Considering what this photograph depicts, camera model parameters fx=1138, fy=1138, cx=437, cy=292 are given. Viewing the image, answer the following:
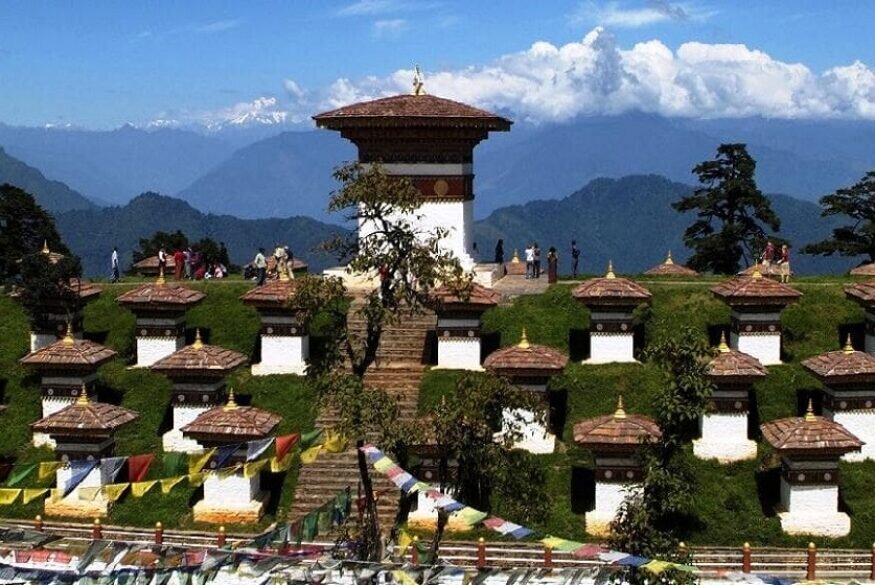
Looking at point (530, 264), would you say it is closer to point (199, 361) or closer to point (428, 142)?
point (428, 142)

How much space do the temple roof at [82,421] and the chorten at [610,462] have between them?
1026cm

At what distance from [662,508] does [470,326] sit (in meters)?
10.8

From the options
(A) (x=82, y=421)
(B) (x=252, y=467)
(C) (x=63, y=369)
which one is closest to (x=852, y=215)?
(C) (x=63, y=369)

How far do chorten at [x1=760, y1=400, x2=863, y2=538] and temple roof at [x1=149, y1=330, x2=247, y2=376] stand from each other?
40.5 feet

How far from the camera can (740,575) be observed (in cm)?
1595

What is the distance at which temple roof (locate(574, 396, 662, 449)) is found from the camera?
23.0 meters

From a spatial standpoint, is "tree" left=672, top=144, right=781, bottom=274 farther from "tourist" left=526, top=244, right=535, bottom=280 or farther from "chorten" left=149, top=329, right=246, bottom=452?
"chorten" left=149, top=329, right=246, bottom=452

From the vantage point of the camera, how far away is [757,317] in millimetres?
28031

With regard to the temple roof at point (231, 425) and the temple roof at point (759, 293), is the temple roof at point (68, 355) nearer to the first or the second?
the temple roof at point (231, 425)

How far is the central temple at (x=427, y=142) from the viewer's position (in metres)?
33.6

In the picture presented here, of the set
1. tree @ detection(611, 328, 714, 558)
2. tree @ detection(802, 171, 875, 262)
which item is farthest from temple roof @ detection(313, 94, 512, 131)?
tree @ detection(802, 171, 875, 262)

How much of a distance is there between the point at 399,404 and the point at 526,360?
3.45m

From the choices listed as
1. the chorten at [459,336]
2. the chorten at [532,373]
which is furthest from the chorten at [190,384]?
the chorten at [532,373]

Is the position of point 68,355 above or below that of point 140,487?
above
